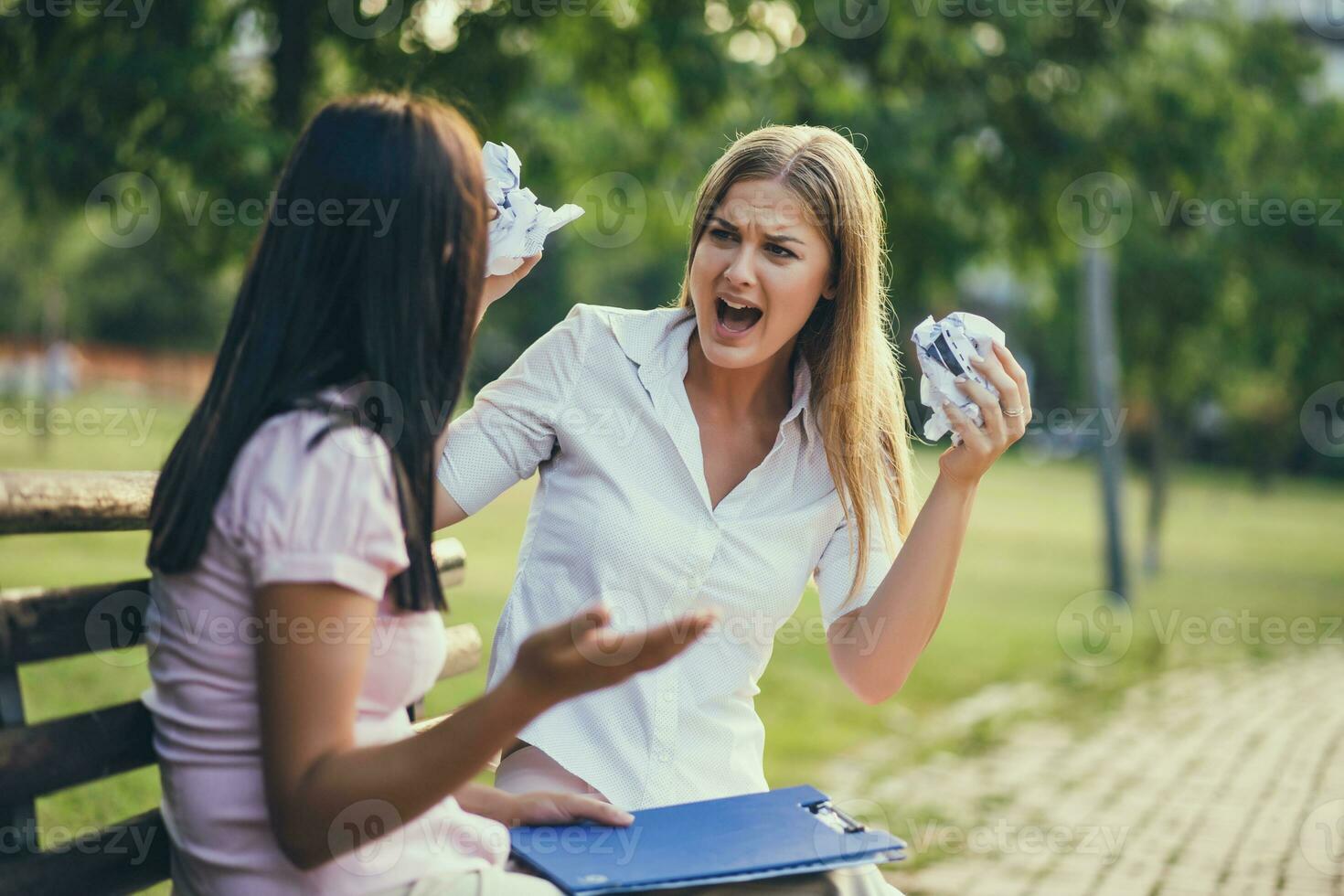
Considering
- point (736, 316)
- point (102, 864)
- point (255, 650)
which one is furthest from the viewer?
point (736, 316)

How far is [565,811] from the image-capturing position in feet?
7.06

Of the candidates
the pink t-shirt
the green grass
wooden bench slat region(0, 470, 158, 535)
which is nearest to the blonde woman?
wooden bench slat region(0, 470, 158, 535)

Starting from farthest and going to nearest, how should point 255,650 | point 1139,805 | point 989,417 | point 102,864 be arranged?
point 1139,805 < point 989,417 < point 102,864 < point 255,650

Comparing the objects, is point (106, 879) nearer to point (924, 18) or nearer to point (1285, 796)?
point (1285, 796)

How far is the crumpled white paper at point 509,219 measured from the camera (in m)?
2.67

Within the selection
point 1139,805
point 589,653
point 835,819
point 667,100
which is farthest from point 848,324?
point 667,100

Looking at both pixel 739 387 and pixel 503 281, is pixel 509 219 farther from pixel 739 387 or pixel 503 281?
pixel 739 387

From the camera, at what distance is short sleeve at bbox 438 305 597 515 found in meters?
2.75

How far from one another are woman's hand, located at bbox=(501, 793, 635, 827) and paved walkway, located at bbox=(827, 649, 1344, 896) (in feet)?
10.6

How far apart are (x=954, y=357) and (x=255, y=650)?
4.66 feet

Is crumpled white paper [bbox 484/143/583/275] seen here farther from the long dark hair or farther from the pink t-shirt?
the pink t-shirt

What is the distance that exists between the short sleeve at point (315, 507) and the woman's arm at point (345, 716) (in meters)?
0.03

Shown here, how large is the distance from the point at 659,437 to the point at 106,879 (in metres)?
1.28

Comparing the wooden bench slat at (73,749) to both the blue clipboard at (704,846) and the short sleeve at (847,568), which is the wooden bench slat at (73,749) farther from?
the short sleeve at (847,568)
